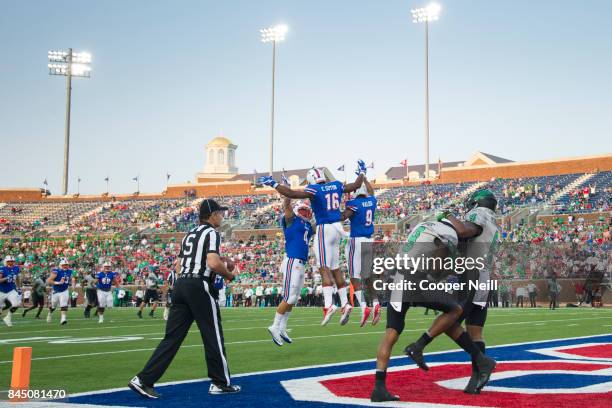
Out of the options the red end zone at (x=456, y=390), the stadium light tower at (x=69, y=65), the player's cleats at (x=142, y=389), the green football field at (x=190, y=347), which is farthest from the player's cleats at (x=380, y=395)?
the stadium light tower at (x=69, y=65)

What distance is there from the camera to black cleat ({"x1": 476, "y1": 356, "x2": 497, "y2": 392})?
6660 millimetres

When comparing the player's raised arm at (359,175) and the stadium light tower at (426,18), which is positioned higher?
the stadium light tower at (426,18)

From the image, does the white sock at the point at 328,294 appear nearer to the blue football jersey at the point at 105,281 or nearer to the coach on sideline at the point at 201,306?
the coach on sideline at the point at 201,306

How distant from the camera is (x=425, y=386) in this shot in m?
7.19

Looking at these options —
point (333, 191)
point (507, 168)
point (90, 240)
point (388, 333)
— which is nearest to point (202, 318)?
point (388, 333)

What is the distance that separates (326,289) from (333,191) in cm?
180

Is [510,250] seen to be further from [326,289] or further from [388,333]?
[388,333]

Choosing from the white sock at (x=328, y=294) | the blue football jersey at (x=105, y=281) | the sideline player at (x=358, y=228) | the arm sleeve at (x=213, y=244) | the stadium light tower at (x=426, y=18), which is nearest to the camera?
the arm sleeve at (x=213, y=244)

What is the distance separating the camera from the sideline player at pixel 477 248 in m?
6.76

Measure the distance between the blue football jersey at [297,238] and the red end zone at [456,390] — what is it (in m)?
2.93

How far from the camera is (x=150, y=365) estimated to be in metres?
6.77

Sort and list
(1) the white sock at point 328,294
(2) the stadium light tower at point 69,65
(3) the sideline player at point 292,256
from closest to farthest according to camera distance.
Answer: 1. (3) the sideline player at point 292,256
2. (1) the white sock at point 328,294
3. (2) the stadium light tower at point 69,65

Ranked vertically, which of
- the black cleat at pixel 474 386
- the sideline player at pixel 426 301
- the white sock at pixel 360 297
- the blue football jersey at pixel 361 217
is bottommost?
the black cleat at pixel 474 386

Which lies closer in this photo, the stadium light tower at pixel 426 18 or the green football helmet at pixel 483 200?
the green football helmet at pixel 483 200
